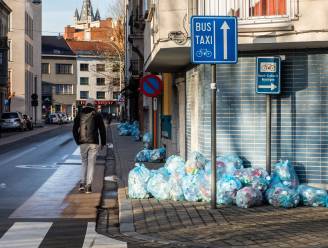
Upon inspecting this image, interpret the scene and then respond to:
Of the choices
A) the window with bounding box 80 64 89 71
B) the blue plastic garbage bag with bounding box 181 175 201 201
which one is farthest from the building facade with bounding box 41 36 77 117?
the blue plastic garbage bag with bounding box 181 175 201 201

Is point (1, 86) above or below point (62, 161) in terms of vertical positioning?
above

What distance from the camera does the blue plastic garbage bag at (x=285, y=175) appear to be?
1036cm

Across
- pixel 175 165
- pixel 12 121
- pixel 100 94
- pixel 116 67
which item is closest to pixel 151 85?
pixel 175 165

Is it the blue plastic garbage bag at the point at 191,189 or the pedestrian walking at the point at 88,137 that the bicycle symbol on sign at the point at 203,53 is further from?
the pedestrian walking at the point at 88,137

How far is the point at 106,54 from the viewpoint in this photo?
72938mm

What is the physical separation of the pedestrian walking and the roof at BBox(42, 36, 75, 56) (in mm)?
99401

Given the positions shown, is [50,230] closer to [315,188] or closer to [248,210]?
[248,210]

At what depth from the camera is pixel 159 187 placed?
1073cm

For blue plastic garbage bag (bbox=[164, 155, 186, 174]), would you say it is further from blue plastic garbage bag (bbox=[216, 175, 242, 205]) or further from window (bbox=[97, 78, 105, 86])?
window (bbox=[97, 78, 105, 86])

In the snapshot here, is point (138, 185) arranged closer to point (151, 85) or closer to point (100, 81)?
point (151, 85)

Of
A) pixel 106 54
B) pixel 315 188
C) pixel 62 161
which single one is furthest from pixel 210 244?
pixel 106 54

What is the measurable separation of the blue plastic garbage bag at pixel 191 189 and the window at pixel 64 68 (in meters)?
103

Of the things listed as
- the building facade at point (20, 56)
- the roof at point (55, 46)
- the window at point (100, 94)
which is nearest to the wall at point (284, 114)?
the building facade at point (20, 56)

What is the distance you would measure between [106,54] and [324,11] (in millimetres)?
63506
